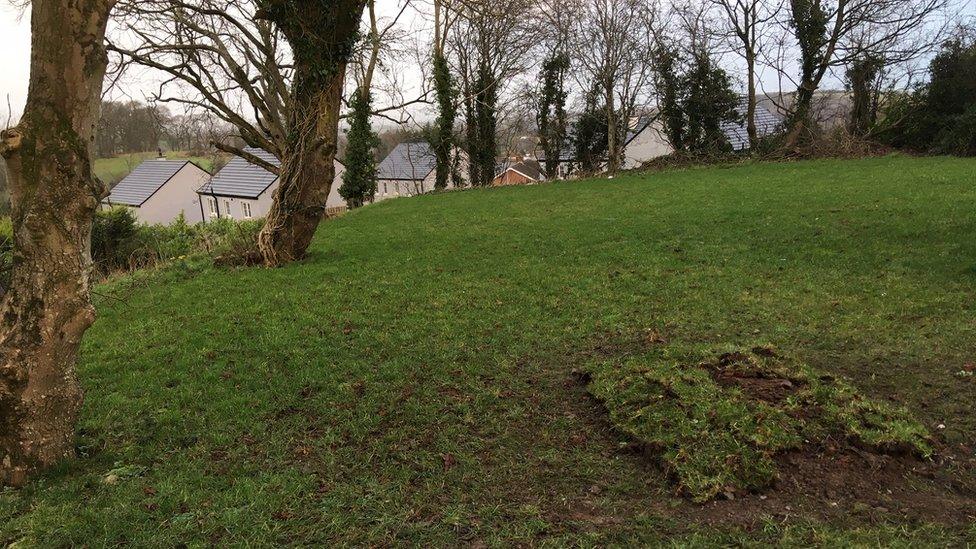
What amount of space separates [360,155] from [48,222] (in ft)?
58.1

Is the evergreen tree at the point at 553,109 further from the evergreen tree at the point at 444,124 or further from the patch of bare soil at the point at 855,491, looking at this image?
the patch of bare soil at the point at 855,491

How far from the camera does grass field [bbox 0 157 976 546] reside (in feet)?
8.35

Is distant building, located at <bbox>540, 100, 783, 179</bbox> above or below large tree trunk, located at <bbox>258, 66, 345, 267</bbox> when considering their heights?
above

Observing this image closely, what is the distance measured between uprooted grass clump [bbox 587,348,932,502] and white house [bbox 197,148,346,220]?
28.1 metres

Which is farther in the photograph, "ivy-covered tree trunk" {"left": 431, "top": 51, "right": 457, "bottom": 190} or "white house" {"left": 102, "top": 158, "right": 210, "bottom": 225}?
"white house" {"left": 102, "top": 158, "right": 210, "bottom": 225}

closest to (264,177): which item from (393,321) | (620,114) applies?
(620,114)

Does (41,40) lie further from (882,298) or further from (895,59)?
(895,59)

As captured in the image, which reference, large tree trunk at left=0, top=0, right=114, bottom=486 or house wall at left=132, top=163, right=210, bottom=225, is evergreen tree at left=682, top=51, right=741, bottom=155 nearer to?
large tree trunk at left=0, top=0, right=114, bottom=486

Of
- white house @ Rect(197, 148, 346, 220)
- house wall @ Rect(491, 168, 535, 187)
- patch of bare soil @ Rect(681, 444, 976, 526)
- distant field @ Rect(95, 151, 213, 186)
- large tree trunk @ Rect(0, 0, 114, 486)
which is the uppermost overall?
distant field @ Rect(95, 151, 213, 186)

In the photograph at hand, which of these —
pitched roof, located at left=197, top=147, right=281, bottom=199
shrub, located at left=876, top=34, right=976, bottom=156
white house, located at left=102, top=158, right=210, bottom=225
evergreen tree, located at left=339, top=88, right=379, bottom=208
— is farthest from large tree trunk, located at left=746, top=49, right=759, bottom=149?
white house, located at left=102, top=158, right=210, bottom=225

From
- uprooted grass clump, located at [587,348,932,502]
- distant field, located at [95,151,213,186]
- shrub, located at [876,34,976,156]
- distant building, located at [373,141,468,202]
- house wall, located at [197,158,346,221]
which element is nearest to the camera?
uprooted grass clump, located at [587,348,932,502]

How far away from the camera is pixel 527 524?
252 cm

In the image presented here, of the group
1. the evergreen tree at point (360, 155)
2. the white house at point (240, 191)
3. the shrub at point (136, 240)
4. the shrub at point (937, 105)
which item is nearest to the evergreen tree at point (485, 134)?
the evergreen tree at point (360, 155)

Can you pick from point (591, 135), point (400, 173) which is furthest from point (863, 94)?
point (400, 173)
